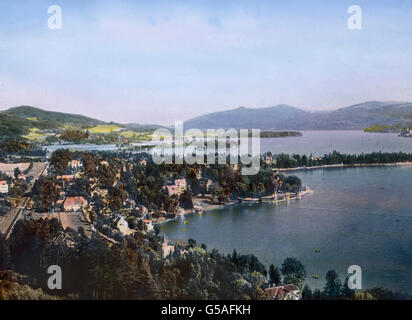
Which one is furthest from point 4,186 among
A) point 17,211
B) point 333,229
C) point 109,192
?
point 333,229

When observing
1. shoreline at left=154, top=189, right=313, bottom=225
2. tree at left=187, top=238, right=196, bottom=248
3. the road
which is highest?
the road

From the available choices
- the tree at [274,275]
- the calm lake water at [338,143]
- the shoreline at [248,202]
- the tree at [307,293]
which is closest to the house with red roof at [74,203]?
the shoreline at [248,202]

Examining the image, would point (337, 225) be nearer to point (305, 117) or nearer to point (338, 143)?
point (305, 117)

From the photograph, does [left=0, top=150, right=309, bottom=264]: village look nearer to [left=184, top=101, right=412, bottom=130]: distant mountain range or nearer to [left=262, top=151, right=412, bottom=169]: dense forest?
[left=184, top=101, right=412, bottom=130]: distant mountain range

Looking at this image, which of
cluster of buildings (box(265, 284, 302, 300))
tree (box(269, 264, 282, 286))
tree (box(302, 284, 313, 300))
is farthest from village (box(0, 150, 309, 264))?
tree (box(302, 284, 313, 300))

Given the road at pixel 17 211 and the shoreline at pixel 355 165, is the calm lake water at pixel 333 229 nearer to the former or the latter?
the shoreline at pixel 355 165
